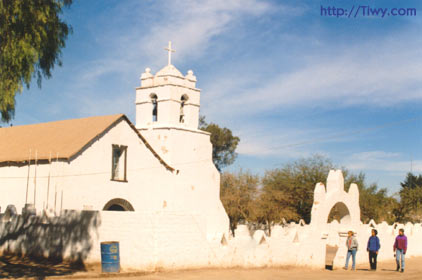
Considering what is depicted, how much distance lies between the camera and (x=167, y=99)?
34.5 metres

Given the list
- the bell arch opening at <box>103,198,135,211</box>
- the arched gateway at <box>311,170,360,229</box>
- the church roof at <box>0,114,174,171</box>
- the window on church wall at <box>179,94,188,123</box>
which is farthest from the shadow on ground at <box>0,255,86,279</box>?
the window on church wall at <box>179,94,188,123</box>

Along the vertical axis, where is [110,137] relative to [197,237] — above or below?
above

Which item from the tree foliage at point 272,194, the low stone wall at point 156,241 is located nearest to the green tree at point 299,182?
the tree foliage at point 272,194

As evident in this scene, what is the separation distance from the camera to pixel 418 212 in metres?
46.7

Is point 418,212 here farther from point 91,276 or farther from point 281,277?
point 91,276

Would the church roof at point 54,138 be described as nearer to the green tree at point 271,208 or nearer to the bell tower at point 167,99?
the bell tower at point 167,99

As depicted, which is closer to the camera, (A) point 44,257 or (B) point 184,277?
(B) point 184,277

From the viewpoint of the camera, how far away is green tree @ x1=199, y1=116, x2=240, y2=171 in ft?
213

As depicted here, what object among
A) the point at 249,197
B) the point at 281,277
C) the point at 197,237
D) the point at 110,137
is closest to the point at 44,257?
the point at 197,237

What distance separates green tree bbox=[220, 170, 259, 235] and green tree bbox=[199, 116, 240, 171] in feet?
88.4

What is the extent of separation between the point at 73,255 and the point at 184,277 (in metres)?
3.90

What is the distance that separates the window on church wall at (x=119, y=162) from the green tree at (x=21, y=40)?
15.2 metres

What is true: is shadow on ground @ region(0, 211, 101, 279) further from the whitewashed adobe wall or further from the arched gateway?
the arched gateway

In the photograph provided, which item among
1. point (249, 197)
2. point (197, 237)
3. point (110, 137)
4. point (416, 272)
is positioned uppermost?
point (110, 137)
